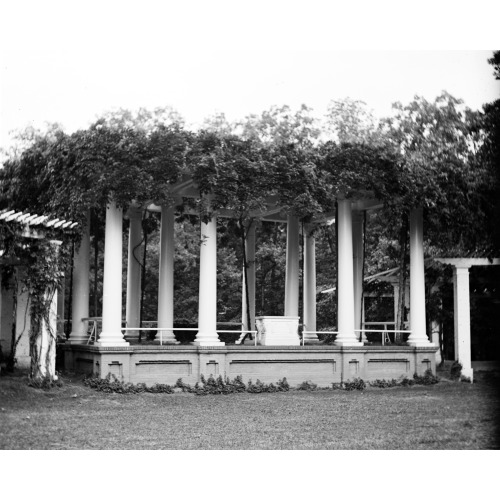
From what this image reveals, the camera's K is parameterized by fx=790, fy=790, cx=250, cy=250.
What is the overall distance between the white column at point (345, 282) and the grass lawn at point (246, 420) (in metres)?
1.92

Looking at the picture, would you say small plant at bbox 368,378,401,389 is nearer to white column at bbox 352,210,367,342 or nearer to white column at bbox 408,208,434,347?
white column at bbox 408,208,434,347

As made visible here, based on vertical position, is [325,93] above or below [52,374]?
above

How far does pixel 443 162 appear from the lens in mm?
22000

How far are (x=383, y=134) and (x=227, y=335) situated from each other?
43.9ft

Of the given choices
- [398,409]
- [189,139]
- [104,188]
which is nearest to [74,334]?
[104,188]

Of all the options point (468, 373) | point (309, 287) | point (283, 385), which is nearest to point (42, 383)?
point (283, 385)

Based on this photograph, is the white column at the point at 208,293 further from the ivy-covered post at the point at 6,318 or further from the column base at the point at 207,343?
the ivy-covered post at the point at 6,318

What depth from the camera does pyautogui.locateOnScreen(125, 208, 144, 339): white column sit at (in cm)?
2452

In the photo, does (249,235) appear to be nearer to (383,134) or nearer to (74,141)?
(383,134)

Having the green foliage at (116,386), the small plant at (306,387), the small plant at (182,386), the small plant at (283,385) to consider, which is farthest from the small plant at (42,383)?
the small plant at (306,387)

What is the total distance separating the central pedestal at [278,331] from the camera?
2153cm

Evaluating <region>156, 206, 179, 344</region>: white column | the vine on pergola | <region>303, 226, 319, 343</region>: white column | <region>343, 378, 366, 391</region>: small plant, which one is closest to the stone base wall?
<region>343, 378, 366, 391</region>: small plant

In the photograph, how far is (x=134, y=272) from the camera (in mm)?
24766

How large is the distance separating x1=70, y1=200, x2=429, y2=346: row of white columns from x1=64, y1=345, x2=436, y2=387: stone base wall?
0.36 metres
